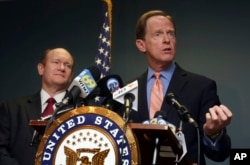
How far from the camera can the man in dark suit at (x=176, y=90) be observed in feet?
6.27

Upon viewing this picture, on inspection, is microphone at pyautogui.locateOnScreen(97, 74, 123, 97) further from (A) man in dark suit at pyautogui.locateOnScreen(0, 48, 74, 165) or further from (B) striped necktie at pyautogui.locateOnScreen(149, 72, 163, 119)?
(A) man in dark suit at pyautogui.locateOnScreen(0, 48, 74, 165)

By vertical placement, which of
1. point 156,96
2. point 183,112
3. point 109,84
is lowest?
point 183,112

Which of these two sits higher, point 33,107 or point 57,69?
point 57,69

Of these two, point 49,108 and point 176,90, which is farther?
point 49,108

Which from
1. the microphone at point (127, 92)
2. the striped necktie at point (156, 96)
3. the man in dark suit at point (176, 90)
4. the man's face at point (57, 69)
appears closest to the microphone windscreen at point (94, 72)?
the microphone at point (127, 92)

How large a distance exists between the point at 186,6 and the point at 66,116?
3.23 m

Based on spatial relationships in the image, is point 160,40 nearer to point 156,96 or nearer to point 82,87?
point 156,96

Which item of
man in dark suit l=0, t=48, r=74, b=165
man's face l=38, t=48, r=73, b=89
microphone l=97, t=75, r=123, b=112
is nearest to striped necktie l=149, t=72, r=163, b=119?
microphone l=97, t=75, r=123, b=112

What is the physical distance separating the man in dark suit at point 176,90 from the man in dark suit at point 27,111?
2.64 ft

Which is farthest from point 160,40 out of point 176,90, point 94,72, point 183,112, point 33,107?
point 33,107

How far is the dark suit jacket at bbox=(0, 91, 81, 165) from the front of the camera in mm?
2867

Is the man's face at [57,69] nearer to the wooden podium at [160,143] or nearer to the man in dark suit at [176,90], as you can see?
the man in dark suit at [176,90]

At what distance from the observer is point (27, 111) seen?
3.07 metres

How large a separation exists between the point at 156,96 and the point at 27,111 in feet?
3.54
